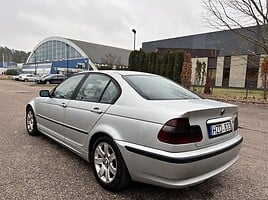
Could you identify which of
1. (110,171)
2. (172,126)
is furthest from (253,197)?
(110,171)

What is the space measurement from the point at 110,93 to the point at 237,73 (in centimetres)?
A: 3508

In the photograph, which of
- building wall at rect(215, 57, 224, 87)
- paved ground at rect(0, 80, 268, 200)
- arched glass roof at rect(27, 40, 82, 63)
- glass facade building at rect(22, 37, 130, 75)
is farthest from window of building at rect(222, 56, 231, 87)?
arched glass roof at rect(27, 40, 82, 63)

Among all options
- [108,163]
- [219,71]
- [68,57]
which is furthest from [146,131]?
[68,57]

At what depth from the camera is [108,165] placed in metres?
3.04

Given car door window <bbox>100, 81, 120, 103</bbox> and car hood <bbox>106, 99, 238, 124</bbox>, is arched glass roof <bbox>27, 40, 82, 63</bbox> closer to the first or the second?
car door window <bbox>100, 81, 120, 103</bbox>

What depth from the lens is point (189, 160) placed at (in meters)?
2.42

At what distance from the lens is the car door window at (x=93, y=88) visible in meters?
3.43

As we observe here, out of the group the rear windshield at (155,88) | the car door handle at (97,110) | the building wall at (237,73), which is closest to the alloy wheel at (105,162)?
the car door handle at (97,110)

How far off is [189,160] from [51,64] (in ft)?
206

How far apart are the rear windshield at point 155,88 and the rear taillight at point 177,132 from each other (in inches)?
23.3

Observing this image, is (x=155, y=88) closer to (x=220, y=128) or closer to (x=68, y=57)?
(x=220, y=128)

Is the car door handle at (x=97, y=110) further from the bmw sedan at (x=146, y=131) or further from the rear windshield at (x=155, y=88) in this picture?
the rear windshield at (x=155, y=88)

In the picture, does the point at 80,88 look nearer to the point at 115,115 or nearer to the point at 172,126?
the point at 115,115

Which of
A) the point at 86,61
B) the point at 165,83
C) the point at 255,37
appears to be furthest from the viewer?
the point at 86,61
